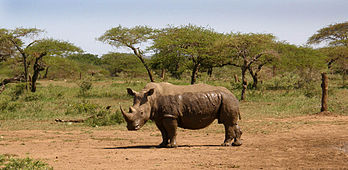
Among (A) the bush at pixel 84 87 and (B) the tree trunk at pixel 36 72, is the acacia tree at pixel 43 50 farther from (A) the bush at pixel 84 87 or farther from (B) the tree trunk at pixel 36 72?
(A) the bush at pixel 84 87

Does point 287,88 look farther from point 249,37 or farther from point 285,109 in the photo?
point 285,109

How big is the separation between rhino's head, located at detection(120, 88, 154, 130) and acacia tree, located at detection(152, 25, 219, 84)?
1613cm

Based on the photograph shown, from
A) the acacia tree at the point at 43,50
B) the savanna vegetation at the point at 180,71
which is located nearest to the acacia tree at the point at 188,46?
the savanna vegetation at the point at 180,71

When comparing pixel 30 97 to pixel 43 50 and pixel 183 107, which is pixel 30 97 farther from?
pixel 183 107

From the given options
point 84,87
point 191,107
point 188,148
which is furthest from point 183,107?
point 84,87

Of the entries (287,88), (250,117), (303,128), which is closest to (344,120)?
(303,128)

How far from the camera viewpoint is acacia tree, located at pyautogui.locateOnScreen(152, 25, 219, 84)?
2688 cm

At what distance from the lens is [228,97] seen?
10477mm

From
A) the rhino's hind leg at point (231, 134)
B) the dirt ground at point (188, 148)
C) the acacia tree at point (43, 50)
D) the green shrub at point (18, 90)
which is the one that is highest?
the acacia tree at point (43, 50)

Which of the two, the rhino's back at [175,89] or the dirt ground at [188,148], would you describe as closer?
the dirt ground at [188,148]

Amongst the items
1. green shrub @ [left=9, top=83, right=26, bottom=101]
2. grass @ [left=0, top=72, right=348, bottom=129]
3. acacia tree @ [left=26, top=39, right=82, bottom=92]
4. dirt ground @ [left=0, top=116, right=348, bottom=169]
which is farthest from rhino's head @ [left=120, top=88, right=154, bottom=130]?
acacia tree @ [left=26, top=39, right=82, bottom=92]

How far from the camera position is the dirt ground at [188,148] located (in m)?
8.12

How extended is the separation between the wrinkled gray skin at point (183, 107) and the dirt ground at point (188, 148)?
1.90ft

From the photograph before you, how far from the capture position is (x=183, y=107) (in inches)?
403
